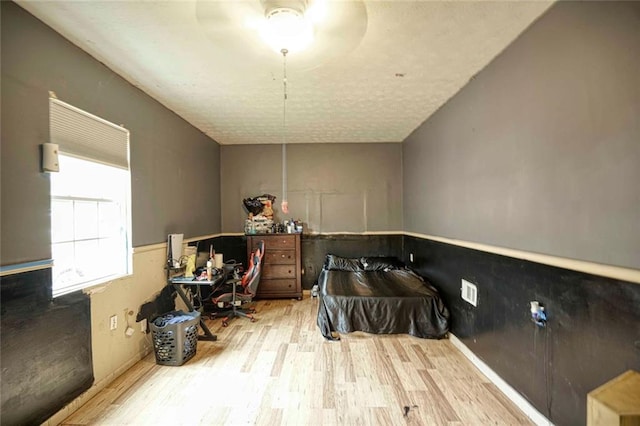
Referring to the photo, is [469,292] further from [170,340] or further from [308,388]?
[170,340]

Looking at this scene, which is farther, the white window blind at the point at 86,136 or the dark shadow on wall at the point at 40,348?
the white window blind at the point at 86,136

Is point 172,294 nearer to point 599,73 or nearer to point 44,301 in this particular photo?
point 44,301

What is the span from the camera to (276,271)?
448 cm

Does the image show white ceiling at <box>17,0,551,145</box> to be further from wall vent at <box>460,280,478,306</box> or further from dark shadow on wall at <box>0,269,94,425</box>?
wall vent at <box>460,280,478,306</box>

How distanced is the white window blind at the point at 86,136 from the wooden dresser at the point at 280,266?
7.82 feet

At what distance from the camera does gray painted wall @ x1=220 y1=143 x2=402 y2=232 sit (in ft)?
16.2

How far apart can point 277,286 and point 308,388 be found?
2413 millimetres

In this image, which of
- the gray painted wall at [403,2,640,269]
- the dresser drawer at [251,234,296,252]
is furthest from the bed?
the dresser drawer at [251,234,296,252]

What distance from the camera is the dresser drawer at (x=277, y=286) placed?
4.47m

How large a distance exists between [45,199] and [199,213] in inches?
88.4

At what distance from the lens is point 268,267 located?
4480 millimetres

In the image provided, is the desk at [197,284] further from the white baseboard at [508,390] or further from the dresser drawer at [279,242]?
the white baseboard at [508,390]

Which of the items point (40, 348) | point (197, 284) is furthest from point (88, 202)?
point (197, 284)

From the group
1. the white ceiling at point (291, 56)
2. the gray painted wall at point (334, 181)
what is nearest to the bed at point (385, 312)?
the gray painted wall at point (334, 181)
